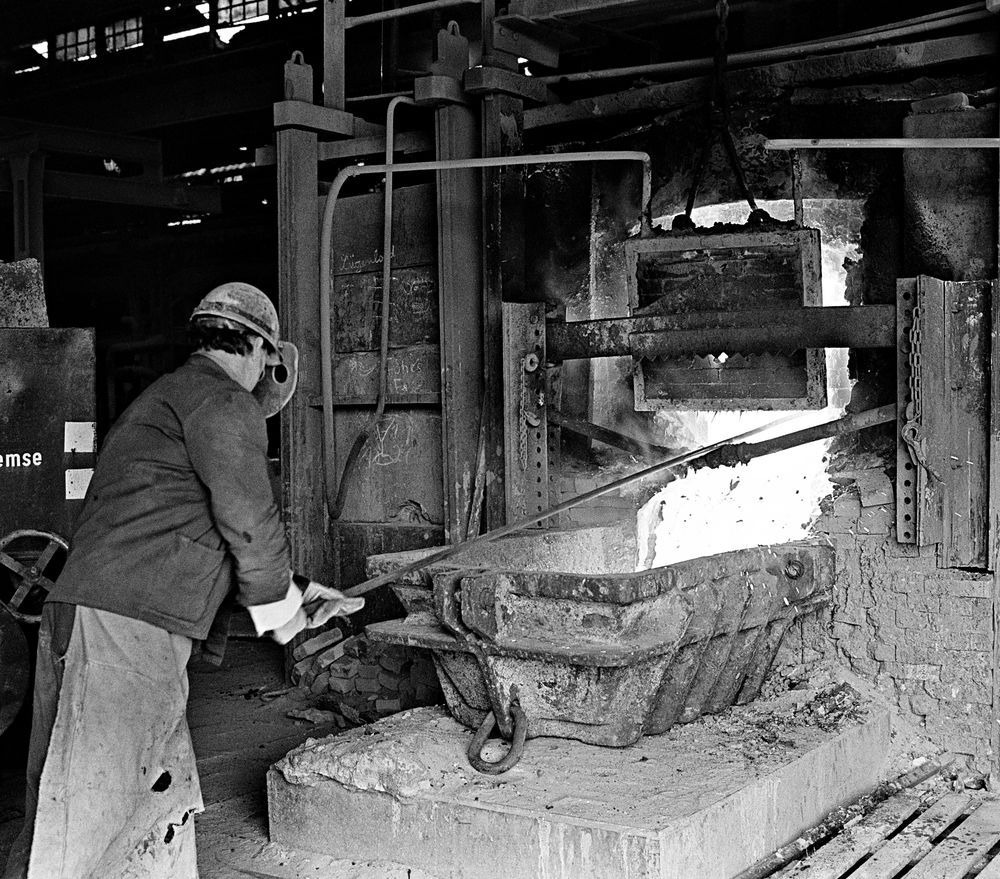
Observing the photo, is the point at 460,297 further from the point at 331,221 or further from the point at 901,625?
the point at 901,625

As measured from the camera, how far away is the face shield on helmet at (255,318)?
371 centimetres

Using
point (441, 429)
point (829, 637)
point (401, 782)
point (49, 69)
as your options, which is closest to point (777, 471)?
point (829, 637)

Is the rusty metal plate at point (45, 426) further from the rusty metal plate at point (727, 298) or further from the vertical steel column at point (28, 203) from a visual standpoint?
the vertical steel column at point (28, 203)

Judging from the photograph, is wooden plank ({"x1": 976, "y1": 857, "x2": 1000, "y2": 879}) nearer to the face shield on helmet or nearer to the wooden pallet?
the wooden pallet

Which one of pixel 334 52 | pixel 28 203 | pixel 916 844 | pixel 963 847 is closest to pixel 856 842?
pixel 916 844

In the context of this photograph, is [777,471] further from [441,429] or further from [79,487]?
[79,487]

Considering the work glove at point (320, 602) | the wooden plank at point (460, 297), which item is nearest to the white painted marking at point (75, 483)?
the wooden plank at point (460, 297)

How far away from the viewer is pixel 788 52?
5375 mm

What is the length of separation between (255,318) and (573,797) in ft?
5.67

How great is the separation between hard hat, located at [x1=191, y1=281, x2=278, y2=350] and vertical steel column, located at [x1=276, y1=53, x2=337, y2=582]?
9.16 ft

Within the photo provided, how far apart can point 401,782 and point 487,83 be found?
3186 mm

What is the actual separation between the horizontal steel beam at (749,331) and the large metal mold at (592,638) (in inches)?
33.8

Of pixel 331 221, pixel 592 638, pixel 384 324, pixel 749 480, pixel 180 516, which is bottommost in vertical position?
pixel 592 638

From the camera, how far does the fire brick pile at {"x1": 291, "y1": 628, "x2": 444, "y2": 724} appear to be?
6383 millimetres
